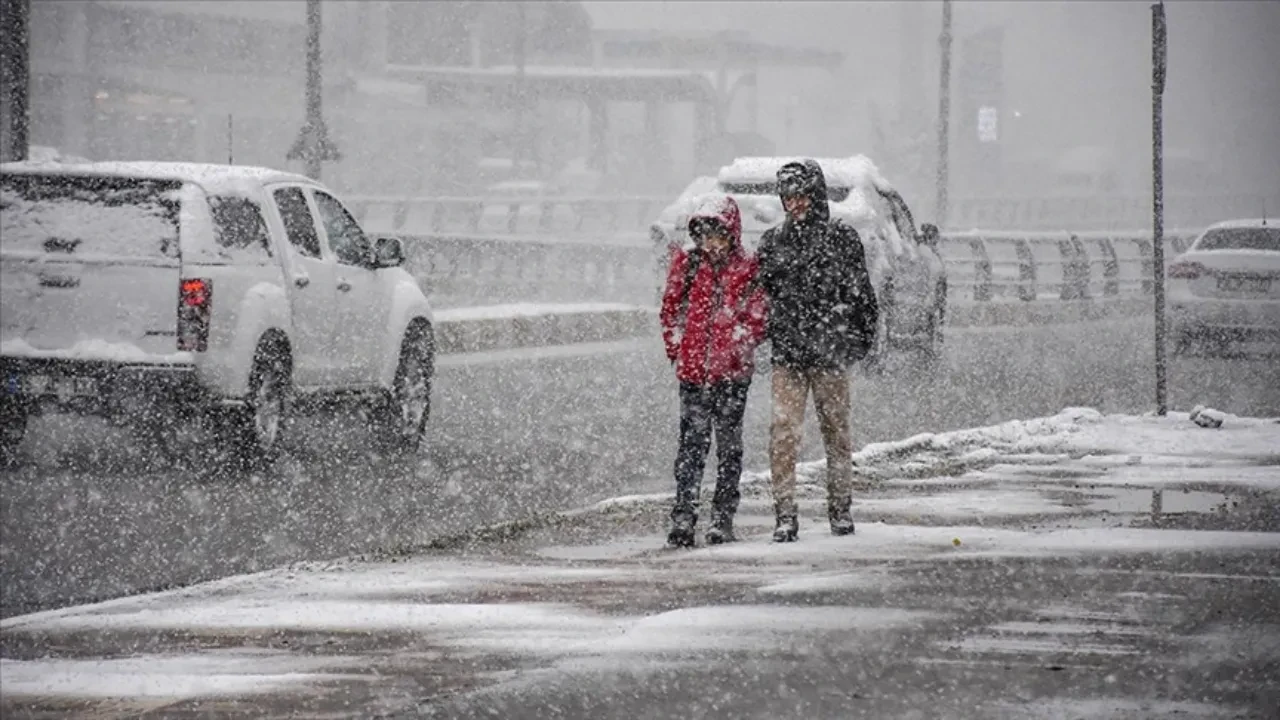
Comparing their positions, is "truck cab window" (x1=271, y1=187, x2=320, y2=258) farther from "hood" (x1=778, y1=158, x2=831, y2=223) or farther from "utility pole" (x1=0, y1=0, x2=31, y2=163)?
"hood" (x1=778, y1=158, x2=831, y2=223)

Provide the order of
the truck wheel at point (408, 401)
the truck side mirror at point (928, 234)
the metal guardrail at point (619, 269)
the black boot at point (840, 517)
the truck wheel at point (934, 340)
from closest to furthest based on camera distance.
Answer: the black boot at point (840, 517), the truck wheel at point (408, 401), the truck side mirror at point (928, 234), the truck wheel at point (934, 340), the metal guardrail at point (619, 269)

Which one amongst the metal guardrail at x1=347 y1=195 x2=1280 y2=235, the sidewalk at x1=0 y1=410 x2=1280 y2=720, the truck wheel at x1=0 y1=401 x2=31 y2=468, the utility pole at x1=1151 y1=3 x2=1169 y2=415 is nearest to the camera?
the sidewalk at x1=0 y1=410 x2=1280 y2=720

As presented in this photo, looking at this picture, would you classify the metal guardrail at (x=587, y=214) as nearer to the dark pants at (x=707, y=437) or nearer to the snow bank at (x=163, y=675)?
the dark pants at (x=707, y=437)

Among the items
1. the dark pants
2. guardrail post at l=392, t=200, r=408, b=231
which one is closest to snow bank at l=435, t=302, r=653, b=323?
the dark pants

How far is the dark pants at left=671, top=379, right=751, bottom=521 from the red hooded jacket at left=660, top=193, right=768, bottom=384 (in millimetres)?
79

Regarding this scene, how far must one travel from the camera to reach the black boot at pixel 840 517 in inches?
383

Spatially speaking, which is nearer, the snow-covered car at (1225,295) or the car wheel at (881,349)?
the car wheel at (881,349)

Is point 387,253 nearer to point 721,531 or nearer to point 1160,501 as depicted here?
point 721,531

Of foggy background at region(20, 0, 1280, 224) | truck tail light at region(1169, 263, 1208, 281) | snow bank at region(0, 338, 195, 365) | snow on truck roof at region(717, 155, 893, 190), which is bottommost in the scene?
snow bank at region(0, 338, 195, 365)

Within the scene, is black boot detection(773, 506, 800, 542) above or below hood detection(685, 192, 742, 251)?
below

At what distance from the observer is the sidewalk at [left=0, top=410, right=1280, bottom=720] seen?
6.18 meters

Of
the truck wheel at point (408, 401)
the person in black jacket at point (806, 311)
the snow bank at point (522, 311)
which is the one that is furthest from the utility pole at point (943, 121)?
the person in black jacket at point (806, 311)

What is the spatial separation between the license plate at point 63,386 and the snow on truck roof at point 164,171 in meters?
1.13

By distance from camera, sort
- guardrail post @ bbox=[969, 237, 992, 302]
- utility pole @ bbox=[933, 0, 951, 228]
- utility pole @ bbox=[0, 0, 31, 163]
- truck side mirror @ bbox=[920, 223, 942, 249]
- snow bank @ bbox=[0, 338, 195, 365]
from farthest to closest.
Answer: utility pole @ bbox=[933, 0, 951, 228] < guardrail post @ bbox=[969, 237, 992, 302] < truck side mirror @ bbox=[920, 223, 942, 249] < utility pole @ bbox=[0, 0, 31, 163] < snow bank @ bbox=[0, 338, 195, 365]
